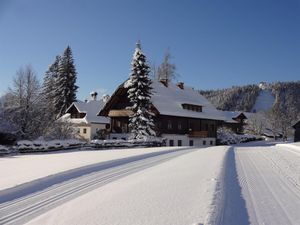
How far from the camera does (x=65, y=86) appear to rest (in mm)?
64938

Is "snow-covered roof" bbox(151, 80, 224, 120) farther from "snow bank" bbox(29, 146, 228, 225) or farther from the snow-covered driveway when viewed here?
"snow bank" bbox(29, 146, 228, 225)

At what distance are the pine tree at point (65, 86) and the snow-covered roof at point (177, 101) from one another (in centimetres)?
1756

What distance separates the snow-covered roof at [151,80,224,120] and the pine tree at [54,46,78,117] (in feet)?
57.6

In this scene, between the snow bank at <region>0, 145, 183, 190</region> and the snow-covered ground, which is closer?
the snow bank at <region>0, 145, 183, 190</region>

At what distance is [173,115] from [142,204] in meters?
42.9

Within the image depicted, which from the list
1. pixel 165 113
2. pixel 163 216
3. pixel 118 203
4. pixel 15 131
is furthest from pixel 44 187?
pixel 165 113

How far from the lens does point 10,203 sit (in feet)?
28.7

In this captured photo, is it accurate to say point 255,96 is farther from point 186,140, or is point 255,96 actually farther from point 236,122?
point 186,140

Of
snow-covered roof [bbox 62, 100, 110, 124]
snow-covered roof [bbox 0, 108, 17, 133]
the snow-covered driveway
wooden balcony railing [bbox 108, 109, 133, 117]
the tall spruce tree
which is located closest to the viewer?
the snow-covered driveway

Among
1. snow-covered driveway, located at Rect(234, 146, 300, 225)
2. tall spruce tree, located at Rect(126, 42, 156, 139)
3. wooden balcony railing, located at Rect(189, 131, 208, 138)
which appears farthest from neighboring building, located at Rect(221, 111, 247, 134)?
snow-covered driveway, located at Rect(234, 146, 300, 225)

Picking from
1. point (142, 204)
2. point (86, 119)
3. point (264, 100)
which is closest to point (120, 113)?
point (86, 119)

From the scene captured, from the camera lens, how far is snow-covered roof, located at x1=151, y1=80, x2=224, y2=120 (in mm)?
50938

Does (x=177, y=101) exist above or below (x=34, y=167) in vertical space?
above

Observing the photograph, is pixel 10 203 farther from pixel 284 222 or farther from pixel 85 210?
pixel 284 222
